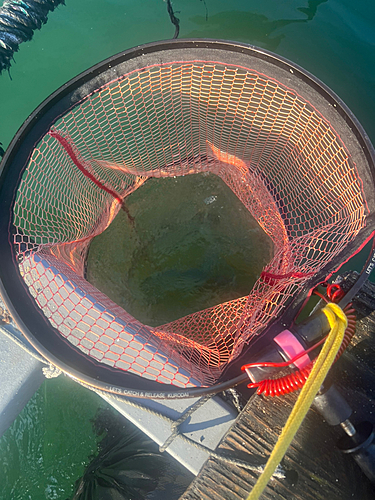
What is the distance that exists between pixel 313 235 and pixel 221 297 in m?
1.07

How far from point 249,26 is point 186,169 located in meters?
1.49

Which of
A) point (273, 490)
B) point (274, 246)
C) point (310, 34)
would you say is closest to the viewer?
point (273, 490)

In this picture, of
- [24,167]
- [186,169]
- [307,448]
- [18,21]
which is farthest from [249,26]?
[307,448]

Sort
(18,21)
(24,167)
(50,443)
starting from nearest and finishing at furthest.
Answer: (24,167), (50,443), (18,21)

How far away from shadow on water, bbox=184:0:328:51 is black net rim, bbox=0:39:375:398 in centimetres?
166

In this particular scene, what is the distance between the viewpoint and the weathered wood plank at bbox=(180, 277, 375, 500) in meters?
1.72

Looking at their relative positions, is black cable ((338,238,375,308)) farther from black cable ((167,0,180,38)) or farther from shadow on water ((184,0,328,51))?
black cable ((167,0,180,38))

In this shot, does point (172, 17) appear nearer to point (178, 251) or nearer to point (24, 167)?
point (178, 251)

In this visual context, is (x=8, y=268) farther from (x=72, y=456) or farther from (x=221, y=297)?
(x=72, y=456)

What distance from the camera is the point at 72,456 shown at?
2.82 m

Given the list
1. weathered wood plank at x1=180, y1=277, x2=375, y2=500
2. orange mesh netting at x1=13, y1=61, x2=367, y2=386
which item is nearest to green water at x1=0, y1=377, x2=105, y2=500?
orange mesh netting at x1=13, y1=61, x2=367, y2=386

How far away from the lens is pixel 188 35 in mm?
3125

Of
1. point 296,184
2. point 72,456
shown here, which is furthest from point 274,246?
point 72,456

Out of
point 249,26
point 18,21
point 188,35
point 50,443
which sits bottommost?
point 50,443
